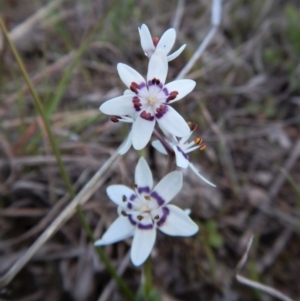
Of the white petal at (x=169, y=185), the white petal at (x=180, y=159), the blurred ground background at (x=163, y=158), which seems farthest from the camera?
the blurred ground background at (x=163, y=158)

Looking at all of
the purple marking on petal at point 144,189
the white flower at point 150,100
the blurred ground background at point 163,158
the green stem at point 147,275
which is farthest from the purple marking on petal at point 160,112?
the blurred ground background at point 163,158

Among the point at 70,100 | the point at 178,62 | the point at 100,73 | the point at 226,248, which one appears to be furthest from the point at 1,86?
the point at 226,248

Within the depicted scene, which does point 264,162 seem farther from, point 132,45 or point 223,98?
point 132,45

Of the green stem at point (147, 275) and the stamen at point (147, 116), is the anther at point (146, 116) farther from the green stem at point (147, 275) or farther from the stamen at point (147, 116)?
the green stem at point (147, 275)

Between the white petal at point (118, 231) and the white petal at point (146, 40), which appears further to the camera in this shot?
the white petal at point (118, 231)

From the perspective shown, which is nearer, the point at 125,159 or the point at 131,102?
the point at 131,102

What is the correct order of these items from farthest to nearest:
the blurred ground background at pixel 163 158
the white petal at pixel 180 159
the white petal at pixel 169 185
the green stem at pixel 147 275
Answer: the blurred ground background at pixel 163 158 → the green stem at pixel 147 275 → the white petal at pixel 169 185 → the white petal at pixel 180 159
